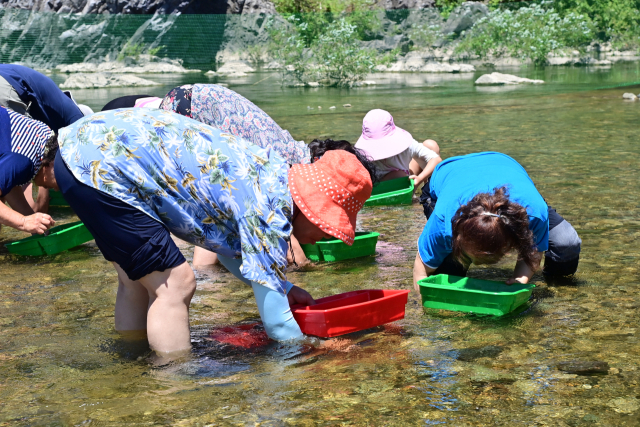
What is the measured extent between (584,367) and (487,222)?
26.3 inches

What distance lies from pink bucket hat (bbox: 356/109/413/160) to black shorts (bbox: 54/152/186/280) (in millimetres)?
3240

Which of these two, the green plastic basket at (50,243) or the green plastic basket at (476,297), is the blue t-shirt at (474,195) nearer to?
the green plastic basket at (476,297)

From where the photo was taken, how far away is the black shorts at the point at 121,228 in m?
2.44

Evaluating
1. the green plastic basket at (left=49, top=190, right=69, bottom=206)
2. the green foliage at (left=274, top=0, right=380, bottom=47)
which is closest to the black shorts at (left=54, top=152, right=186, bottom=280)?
the green plastic basket at (left=49, top=190, right=69, bottom=206)

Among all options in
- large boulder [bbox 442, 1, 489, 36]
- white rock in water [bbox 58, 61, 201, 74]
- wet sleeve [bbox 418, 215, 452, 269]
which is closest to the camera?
wet sleeve [bbox 418, 215, 452, 269]

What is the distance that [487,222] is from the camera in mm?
2738

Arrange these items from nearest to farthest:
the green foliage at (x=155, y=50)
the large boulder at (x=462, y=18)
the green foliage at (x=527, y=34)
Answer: the green foliage at (x=527, y=34)
the green foliage at (x=155, y=50)
the large boulder at (x=462, y=18)

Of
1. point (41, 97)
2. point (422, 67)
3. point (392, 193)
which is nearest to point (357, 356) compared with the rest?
point (392, 193)

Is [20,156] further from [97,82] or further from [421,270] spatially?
[97,82]

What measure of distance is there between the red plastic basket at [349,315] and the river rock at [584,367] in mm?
733

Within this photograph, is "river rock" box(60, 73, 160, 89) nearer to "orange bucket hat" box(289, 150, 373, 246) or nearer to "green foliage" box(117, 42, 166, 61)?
"green foliage" box(117, 42, 166, 61)

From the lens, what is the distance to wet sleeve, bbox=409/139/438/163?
5656mm

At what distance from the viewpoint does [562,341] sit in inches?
→ 111

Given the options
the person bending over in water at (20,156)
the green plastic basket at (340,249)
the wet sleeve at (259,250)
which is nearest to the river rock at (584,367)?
the wet sleeve at (259,250)
